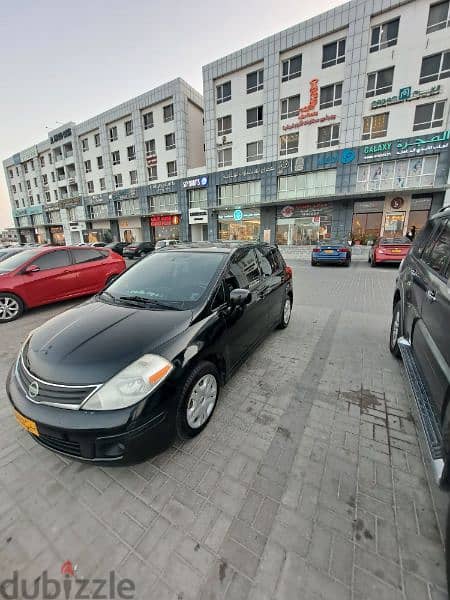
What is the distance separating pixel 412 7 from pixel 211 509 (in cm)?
2868

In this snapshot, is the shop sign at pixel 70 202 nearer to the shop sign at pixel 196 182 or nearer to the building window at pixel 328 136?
the shop sign at pixel 196 182

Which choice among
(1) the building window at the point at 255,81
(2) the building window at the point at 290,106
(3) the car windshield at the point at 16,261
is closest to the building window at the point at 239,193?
(2) the building window at the point at 290,106

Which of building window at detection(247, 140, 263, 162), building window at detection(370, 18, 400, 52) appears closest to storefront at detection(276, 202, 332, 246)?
building window at detection(247, 140, 263, 162)

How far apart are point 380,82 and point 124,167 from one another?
92.0 feet

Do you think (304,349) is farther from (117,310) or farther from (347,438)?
(117,310)

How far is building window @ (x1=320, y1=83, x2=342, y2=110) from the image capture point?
19844mm

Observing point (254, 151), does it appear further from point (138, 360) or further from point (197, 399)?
point (138, 360)

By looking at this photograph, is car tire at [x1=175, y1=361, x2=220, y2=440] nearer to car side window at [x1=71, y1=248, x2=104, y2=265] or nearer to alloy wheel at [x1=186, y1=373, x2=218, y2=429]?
alloy wheel at [x1=186, y1=373, x2=218, y2=429]

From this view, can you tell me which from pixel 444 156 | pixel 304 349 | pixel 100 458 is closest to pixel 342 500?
pixel 100 458

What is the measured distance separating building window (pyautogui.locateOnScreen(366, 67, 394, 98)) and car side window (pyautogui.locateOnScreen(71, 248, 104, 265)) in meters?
23.0

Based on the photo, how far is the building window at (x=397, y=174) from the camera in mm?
18203

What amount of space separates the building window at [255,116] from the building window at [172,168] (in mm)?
9520

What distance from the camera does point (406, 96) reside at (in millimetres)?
17797

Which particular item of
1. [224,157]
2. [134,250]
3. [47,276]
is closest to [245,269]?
[47,276]
